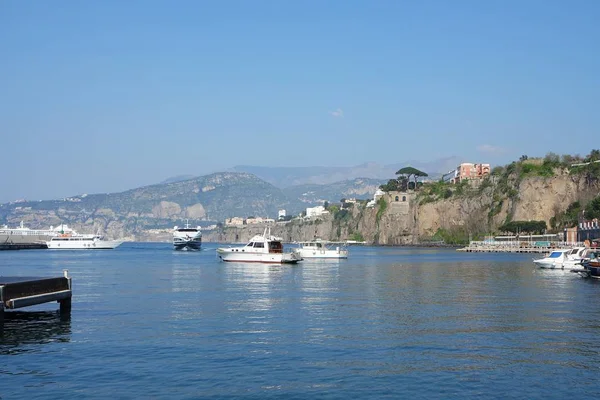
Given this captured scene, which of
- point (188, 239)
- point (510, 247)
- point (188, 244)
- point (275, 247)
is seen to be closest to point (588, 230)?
point (510, 247)

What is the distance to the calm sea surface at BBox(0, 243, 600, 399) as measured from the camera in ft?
63.8

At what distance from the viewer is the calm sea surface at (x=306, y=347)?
19.4m

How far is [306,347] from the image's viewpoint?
25.0 m

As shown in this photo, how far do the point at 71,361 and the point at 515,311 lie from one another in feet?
73.9

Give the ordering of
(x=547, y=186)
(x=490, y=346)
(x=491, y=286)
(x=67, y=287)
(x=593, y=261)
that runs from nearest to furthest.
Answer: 1. (x=490, y=346)
2. (x=67, y=287)
3. (x=491, y=286)
4. (x=593, y=261)
5. (x=547, y=186)

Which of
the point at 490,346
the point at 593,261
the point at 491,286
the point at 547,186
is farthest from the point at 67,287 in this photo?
the point at 547,186

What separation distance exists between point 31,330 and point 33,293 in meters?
2.11

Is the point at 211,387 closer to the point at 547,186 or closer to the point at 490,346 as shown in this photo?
the point at 490,346

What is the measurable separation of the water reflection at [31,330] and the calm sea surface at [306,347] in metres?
0.09

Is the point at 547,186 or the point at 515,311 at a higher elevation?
the point at 547,186

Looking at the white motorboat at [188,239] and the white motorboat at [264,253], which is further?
the white motorboat at [188,239]

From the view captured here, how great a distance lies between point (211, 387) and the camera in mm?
19297

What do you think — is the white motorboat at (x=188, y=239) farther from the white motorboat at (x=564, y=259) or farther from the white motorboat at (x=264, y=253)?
the white motorboat at (x=564, y=259)

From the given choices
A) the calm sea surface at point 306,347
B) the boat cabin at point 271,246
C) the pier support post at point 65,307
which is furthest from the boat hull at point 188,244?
the pier support post at point 65,307
